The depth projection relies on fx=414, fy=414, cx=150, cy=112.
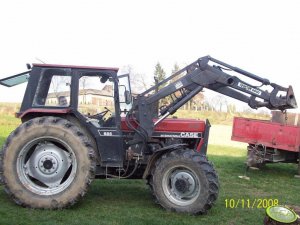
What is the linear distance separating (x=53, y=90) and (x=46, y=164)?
4.26 ft

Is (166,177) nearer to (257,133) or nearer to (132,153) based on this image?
(132,153)

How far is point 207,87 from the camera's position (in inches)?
299

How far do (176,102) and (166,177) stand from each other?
1.46 m

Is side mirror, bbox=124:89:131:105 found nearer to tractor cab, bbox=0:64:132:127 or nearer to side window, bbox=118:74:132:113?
side window, bbox=118:74:132:113

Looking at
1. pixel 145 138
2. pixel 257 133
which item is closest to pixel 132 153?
pixel 145 138

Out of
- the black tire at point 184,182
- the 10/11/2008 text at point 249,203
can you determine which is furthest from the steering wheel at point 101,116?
the 10/11/2008 text at point 249,203

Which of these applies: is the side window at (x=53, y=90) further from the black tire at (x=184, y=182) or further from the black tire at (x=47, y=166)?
the black tire at (x=184, y=182)

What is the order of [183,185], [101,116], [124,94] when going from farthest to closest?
1. [124,94]
2. [101,116]
3. [183,185]

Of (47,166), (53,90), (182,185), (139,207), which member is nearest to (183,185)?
(182,185)

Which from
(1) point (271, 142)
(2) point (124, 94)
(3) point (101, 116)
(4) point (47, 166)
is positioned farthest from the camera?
(1) point (271, 142)

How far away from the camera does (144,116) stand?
7.55 m

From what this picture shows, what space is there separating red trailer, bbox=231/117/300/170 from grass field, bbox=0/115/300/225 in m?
1.22

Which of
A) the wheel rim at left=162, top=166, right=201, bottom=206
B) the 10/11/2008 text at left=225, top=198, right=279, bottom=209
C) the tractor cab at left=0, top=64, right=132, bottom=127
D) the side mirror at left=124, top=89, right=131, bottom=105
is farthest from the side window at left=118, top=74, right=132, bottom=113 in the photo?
the 10/11/2008 text at left=225, top=198, right=279, bottom=209

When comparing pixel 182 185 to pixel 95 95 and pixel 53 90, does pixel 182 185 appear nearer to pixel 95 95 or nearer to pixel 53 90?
pixel 95 95
